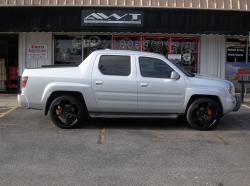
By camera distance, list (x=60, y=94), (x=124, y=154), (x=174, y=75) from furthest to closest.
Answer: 1. (x=60, y=94)
2. (x=174, y=75)
3. (x=124, y=154)

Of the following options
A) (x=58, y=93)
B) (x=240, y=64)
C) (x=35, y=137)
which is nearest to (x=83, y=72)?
(x=58, y=93)

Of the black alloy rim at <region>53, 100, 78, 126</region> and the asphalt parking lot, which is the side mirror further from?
the black alloy rim at <region>53, 100, 78, 126</region>

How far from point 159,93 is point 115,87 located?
97cm

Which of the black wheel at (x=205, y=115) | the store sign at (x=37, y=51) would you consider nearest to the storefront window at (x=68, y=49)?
the store sign at (x=37, y=51)

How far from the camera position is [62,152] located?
830cm

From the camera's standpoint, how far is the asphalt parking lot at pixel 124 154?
681 cm

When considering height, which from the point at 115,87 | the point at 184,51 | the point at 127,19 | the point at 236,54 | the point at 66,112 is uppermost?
the point at 127,19

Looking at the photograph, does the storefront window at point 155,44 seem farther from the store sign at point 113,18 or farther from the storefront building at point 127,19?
the store sign at point 113,18

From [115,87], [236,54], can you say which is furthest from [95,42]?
[115,87]

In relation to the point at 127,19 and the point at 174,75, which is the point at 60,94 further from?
the point at 127,19

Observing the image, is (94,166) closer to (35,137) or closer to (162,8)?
(35,137)

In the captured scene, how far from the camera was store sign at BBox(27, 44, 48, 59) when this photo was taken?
17.7m

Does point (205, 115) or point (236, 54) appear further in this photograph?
point (236, 54)

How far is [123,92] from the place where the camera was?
10.5 m
